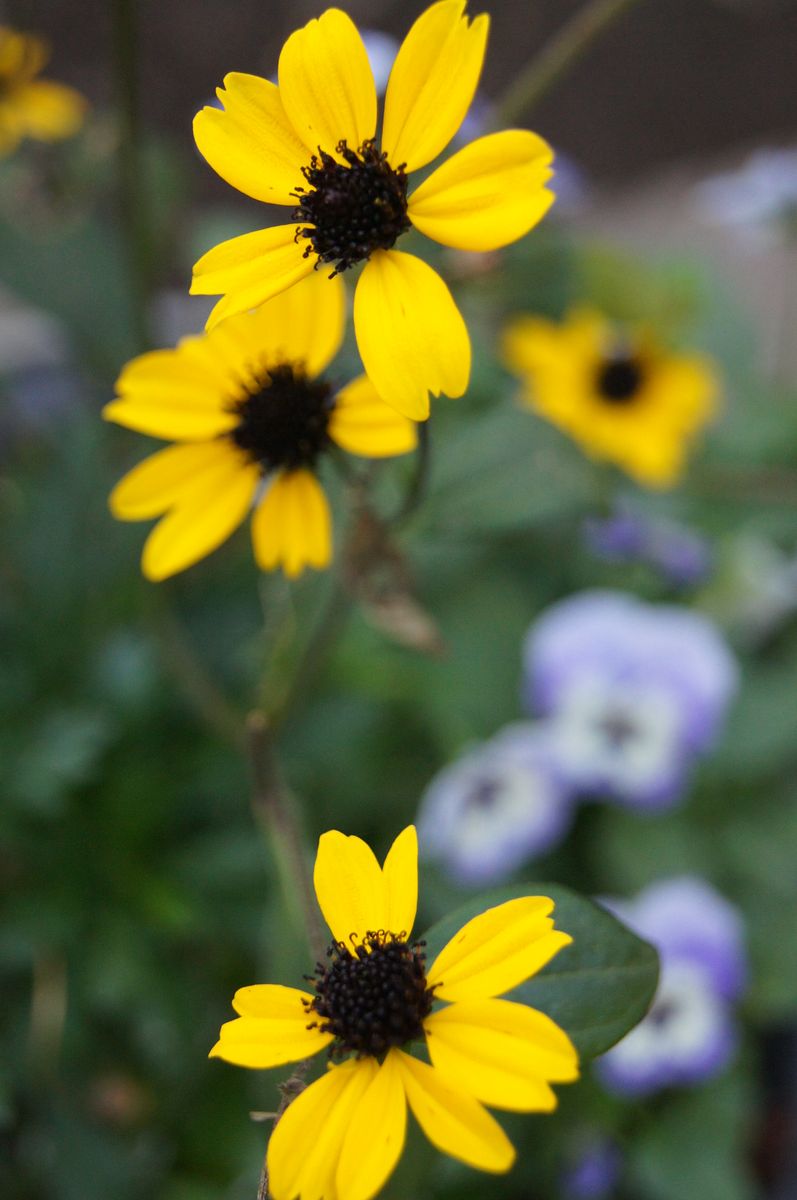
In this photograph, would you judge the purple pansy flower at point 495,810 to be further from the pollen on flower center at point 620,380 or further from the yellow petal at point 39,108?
the yellow petal at point 39,108

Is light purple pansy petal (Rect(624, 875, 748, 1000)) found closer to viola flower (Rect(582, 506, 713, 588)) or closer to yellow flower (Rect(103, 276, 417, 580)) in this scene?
viola flower (Rect(582, 506, 713, 588))

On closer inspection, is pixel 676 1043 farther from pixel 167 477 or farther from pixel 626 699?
pixel 167 477

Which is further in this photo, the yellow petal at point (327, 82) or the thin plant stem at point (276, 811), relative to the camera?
the thin plant stem at point (276, 811)

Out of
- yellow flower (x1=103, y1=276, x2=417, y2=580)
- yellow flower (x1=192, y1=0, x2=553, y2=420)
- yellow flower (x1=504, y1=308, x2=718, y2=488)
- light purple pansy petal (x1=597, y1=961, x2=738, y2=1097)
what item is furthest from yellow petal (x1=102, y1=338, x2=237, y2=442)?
light purple pansy petal (x1=597, y1=961, x2=738, y2=1097)

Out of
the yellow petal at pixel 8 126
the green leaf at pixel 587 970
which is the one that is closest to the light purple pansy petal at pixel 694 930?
the green leaf at pixel 587 970

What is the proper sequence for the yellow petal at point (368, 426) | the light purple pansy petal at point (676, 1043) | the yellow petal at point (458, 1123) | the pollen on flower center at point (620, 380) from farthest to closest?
the pollen on flower center at point (620, 380)
the light purple pansy petal at point (676, 1043)
the yellow petal at point (368, 426)
the yellow petal at point (458, 1123)

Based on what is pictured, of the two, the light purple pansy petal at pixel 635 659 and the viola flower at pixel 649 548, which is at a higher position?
the viola flower at pixel 649 548

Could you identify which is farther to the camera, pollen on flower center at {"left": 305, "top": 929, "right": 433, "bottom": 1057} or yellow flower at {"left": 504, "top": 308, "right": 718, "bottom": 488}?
yellow flower at {"left": 504, "top": 308, "right": 718, "bottom": 488}
